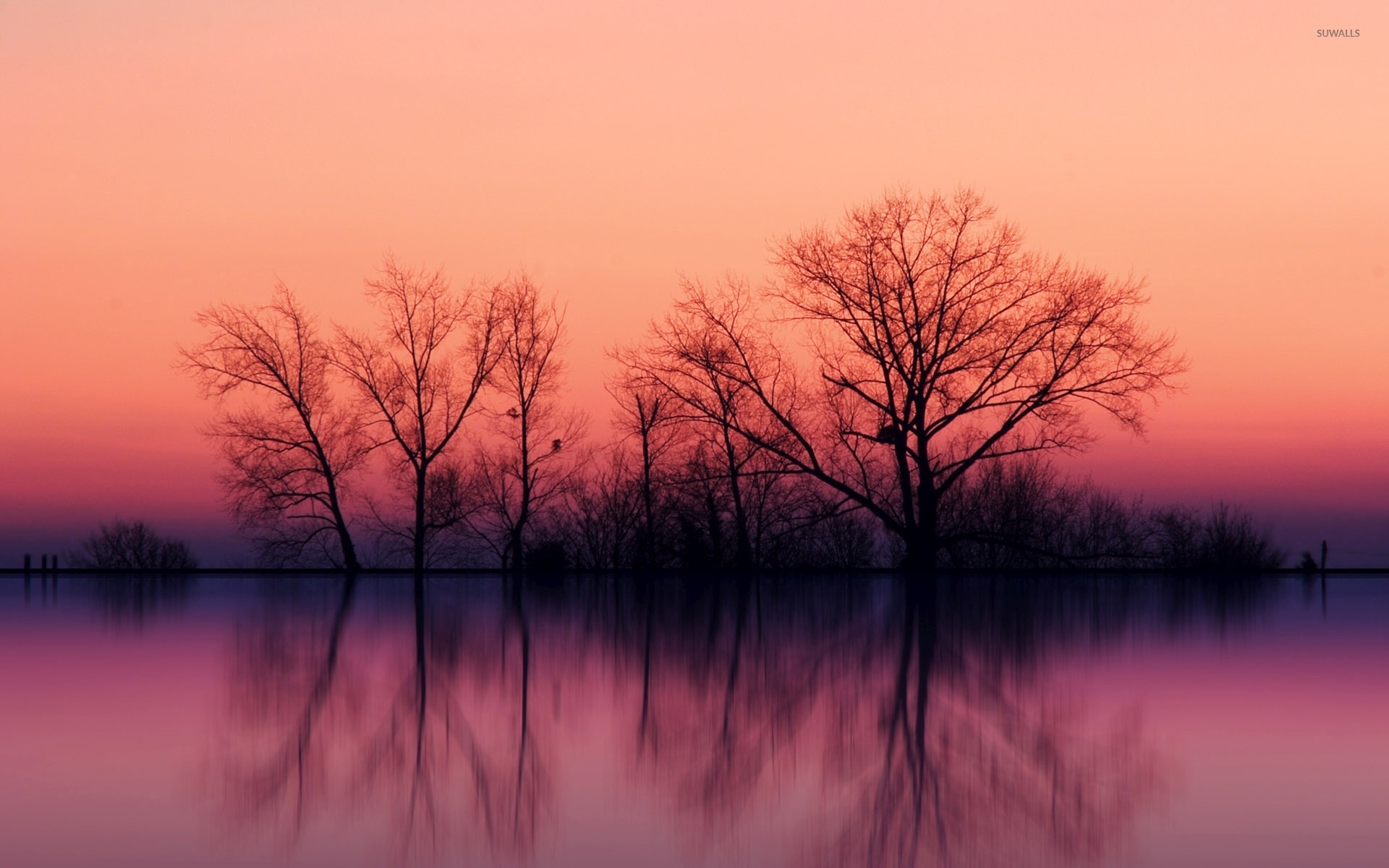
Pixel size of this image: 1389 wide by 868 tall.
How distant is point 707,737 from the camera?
651cm

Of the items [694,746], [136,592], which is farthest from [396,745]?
[136,592]

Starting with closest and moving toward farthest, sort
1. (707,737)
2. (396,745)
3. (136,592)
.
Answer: (396,745)
(707,737)
(136,592)

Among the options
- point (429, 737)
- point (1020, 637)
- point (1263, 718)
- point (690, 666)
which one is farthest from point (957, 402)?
point (429, 737)

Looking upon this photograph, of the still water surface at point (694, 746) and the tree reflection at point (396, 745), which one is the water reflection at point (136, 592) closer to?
the still water surface at point (694, 746)

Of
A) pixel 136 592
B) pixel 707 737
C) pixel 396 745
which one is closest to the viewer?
pixel 396 745

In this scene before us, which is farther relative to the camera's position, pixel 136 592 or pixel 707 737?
pixel 136 592

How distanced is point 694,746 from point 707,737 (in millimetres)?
258

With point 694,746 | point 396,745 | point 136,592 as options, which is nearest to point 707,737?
point 694,746

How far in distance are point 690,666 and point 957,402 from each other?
15.7 metres

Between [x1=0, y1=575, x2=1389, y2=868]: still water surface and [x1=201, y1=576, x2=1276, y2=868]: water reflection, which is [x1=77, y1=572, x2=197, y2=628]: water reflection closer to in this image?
[x1=0, y1=575, x2=1389, y2=868]: still water surface

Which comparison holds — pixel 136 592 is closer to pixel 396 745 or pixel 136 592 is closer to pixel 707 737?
pixel 396 745

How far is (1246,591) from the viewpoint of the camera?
72.4ft

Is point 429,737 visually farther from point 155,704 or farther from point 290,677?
point 290,677

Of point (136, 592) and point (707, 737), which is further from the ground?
point (707, 737)
